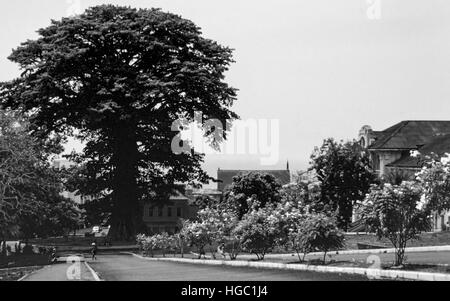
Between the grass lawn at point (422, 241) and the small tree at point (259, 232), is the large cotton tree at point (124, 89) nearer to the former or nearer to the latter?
the grass lawn at point (422, 241)

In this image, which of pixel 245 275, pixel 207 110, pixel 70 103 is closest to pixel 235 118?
pixel 207 110

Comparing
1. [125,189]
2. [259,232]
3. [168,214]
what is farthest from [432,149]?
[168,214]

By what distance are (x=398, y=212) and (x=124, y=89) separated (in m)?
40.1

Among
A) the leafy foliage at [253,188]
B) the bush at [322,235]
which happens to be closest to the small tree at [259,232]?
the bush at [322,235]

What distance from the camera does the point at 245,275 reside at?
24984 mm

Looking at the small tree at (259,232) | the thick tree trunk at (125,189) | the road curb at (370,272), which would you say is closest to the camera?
the road curb at (370,272)

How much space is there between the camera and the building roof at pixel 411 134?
316ft

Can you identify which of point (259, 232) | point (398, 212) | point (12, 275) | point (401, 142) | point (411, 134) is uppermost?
point (411, 134)

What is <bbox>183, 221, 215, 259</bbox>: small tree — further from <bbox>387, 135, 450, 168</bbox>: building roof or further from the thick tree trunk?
<bbox>387, 135, 450, 168</bbox>: building roof

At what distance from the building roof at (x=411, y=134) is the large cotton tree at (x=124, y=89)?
35.8 meters

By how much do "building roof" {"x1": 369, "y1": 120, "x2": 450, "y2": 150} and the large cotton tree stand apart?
118 feet

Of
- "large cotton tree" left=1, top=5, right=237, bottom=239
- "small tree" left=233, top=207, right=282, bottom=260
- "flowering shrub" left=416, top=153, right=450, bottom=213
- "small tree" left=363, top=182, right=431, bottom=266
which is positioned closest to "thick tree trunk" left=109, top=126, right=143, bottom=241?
"large cotton tree" left=1, top=5, right=237, bottom=239

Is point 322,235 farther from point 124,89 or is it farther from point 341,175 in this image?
point 341,175

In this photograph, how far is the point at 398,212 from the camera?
87.1 ft
